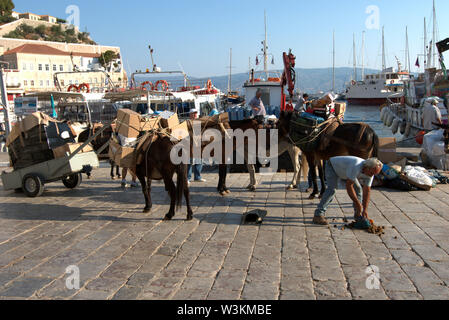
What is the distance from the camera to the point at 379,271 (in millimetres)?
4566

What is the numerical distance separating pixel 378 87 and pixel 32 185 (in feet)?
206

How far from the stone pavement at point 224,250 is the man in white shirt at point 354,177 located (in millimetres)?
261

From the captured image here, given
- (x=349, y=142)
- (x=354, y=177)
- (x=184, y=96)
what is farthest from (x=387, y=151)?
(x=184, y=96)

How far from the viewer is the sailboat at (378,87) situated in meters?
61.5

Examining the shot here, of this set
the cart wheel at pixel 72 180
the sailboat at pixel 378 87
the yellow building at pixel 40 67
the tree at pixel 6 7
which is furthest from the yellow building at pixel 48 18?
the cart wheel at pixel 72 180

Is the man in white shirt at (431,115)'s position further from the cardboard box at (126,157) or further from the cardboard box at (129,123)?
the cardboard box at (126,157)

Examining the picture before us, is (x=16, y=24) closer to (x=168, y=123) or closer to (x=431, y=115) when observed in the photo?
(x=431, y=115)

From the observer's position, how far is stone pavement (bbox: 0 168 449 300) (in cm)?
420

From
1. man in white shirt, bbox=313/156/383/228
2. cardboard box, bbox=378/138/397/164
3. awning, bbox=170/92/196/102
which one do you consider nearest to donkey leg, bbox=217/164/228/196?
man in white shirt, bbox=313/156/383/228

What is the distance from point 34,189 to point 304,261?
255 inches

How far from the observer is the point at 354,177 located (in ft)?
19.0
